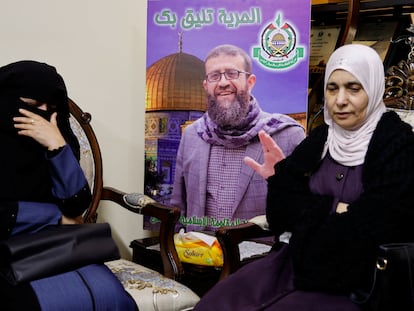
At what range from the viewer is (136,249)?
2414 millimetres

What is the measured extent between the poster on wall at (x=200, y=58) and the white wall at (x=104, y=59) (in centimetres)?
30

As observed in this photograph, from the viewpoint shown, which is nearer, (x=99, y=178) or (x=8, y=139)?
(x=8, y=139)

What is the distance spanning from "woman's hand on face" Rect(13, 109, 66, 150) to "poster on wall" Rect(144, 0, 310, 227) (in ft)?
2.41

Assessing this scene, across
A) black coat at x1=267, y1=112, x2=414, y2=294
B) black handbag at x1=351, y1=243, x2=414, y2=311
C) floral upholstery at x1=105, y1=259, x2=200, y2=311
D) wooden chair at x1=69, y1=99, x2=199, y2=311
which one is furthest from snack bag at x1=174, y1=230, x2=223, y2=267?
black handbag at x1=351, y1=243, x2=414, y2=311

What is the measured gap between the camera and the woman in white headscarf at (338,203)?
146 centimetres

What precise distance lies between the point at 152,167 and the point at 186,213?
269 millimetres

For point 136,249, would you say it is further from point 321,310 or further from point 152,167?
point 321,310

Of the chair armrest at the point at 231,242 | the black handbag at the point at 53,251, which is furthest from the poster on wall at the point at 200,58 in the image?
the black handbag at the point at 53,251

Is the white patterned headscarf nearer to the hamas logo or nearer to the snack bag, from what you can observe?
the hamas logo

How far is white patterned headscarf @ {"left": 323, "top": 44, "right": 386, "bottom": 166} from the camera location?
5.20 ft

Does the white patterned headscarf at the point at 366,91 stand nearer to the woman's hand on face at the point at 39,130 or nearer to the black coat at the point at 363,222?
the black coat at the point at 363,222

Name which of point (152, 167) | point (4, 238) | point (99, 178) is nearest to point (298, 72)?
point (152, 167)

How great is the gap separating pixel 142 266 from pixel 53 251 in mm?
588

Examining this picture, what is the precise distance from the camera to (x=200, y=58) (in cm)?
231
